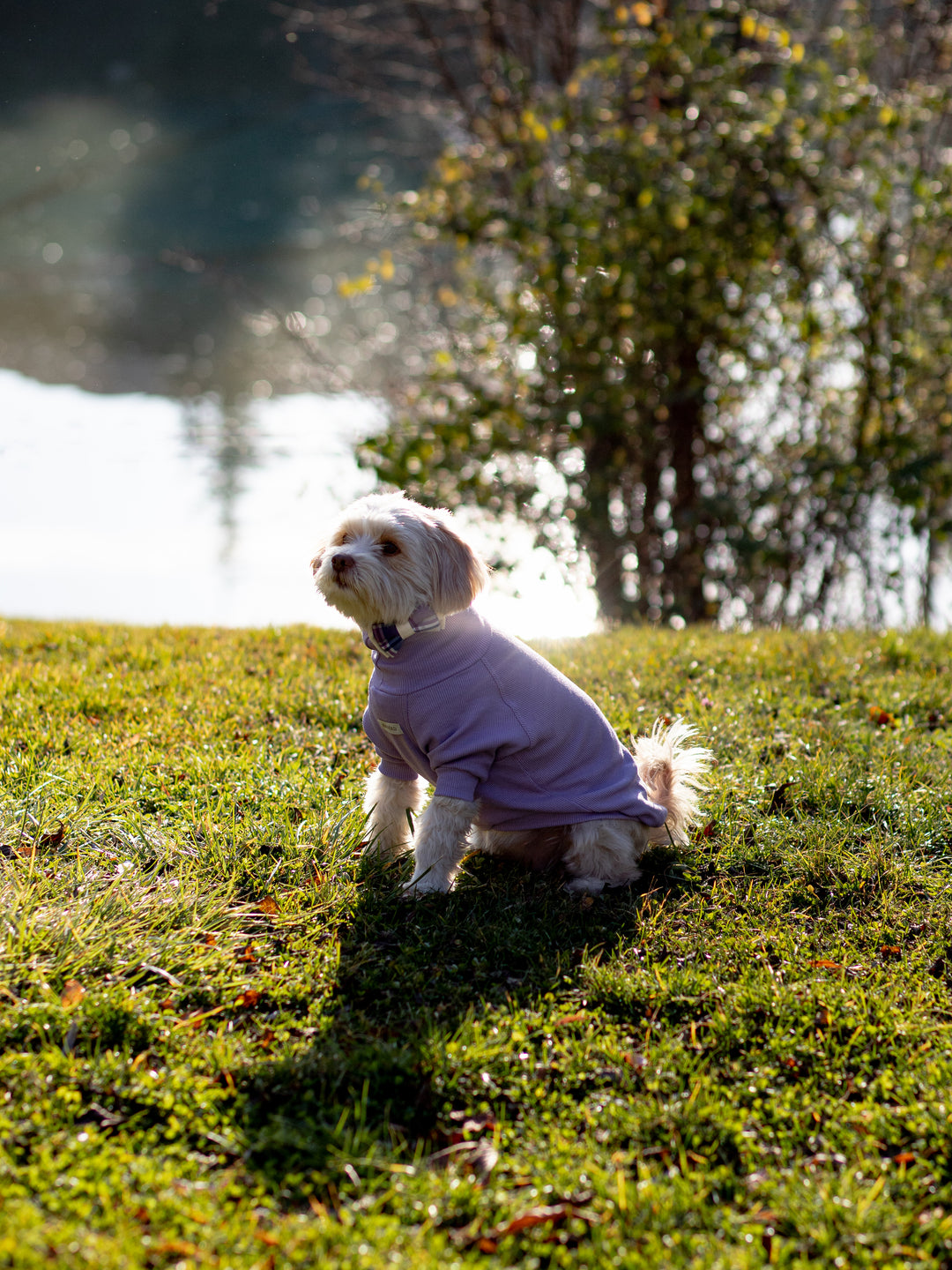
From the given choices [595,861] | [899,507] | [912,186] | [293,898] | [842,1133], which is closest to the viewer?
[842,1133]

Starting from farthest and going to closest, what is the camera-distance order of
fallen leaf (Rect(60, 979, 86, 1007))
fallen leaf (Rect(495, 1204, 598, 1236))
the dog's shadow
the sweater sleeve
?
the sweater sleeve, fallen leaf (Rect(60, 979, 86, 1007)), the dog's shadow, fallen leaf (Rect(495, 1204, 598, 1236))

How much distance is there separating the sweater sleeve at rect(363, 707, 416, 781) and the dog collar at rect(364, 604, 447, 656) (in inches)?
11.8

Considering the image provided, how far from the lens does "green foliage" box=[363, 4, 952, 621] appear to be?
26.8 feet

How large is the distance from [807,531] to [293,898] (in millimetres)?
7389

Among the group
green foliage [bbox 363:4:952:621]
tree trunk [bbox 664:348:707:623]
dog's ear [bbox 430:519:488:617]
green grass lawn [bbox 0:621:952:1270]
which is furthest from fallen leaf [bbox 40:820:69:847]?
tree trunk [bbox 664:348:707:623]

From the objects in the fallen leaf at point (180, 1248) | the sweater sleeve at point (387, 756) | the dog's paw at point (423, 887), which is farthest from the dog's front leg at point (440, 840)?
the fallen leaf at point (180, 1248)

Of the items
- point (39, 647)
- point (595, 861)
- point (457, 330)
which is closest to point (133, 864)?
point (595, 861)

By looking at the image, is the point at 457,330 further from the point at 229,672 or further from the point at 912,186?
the point at 229,672

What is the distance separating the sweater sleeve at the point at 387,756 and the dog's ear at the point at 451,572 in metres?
0.51

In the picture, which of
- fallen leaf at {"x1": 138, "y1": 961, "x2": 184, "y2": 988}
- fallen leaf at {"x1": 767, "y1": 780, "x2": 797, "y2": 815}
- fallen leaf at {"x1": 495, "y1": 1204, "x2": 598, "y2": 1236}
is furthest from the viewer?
fallen leaf at {"x1": 767, "y1": 780, "x2": 797, "y2": 815}

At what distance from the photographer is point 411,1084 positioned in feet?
8.80

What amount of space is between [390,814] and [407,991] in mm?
930

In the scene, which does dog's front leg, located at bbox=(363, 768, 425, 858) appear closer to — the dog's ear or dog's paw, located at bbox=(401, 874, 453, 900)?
dog's paw, located at bbox=(401, 874, 453, 900)

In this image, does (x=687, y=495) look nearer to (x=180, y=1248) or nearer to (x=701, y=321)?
(x=701, y=321)
